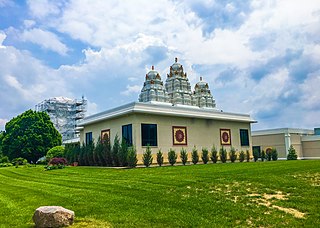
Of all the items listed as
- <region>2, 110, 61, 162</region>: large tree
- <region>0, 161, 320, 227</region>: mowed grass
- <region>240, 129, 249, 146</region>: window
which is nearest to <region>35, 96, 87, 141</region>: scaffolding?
<region>2, 110, 61, 162</region>: large tree

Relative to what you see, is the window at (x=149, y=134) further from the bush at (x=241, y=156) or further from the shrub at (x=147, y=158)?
the bush at (x=241, y=156)

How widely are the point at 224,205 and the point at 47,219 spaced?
4.20 meters

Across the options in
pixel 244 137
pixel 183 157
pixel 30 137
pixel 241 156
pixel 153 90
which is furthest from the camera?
pixel 30 137

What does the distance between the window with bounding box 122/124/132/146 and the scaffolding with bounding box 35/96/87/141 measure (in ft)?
152

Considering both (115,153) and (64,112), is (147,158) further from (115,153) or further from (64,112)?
(64,112)

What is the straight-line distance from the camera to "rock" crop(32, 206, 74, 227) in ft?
22.0

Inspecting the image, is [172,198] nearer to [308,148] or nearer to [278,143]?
[278,143]

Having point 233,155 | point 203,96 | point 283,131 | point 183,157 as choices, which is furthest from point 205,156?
point 283,131

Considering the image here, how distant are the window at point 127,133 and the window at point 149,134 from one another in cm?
85

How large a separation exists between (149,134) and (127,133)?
5.11 feet

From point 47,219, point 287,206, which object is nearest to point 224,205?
point 287,206

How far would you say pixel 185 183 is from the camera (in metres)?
11.5

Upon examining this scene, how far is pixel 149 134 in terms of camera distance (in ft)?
76.2

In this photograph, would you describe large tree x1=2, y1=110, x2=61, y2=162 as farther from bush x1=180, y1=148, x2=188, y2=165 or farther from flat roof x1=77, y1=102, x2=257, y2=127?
bush x1=180, y1=148, x2=188, y2=165
